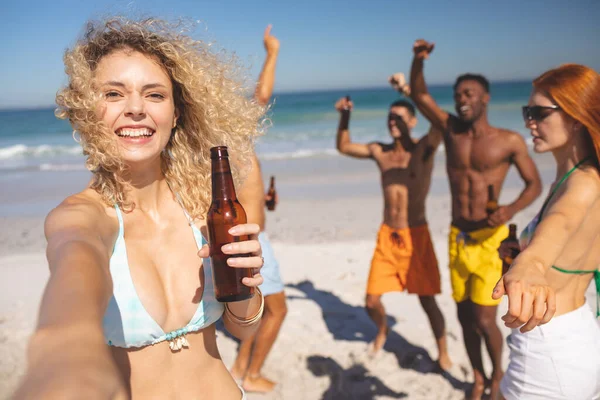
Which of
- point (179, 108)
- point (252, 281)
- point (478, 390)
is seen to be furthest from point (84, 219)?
point (478, 390)

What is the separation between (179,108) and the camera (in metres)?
2.24

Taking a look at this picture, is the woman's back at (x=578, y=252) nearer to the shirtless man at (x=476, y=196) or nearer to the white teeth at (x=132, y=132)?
the shirtless man at (x=476, y=196)

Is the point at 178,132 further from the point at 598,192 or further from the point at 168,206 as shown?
the point at 598,192

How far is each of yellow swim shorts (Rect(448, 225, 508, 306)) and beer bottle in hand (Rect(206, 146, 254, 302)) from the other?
9.36 feet

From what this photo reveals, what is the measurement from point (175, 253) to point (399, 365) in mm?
3292

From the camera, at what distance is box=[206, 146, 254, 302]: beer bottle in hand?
5.74ft

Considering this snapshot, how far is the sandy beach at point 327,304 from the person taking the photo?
173 inches

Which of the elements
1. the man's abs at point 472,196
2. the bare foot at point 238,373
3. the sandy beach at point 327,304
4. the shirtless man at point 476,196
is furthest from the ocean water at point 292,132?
the bare foot at point 238,373

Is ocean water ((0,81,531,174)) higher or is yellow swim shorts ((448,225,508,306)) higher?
yellow swim shorts ((448,225,508,306))

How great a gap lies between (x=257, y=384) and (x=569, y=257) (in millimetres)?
2785

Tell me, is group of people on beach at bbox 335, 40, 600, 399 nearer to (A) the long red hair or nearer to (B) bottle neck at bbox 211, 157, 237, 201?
(A) the long red hair

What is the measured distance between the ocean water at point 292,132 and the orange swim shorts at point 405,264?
4617 mm

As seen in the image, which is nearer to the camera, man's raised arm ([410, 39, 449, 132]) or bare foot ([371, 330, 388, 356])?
man's raised arm ([410, 39, 449, 132])

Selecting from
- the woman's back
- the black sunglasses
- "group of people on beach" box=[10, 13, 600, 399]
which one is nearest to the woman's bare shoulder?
"group of people on beach" box=[10, 13, 600, 399]
